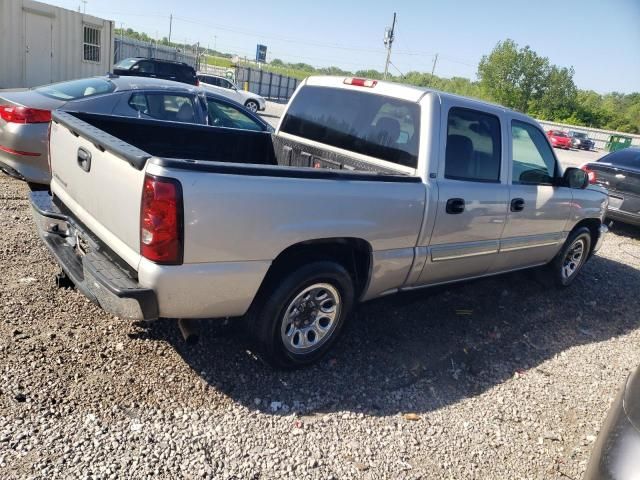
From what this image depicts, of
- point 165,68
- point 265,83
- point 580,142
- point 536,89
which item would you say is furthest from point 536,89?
point 165,68

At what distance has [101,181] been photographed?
303cm

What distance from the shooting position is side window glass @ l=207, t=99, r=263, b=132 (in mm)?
7341

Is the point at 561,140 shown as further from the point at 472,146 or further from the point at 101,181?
the point at 101,181

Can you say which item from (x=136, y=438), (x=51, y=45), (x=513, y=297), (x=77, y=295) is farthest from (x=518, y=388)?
(x=51, y=45)

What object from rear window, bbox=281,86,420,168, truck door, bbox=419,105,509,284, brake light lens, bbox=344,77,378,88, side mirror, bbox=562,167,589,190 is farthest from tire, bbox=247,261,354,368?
side mirror, bbox=562,167,589,190

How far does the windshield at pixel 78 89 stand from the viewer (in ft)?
21.2

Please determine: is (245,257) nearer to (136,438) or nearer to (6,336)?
(136,438)

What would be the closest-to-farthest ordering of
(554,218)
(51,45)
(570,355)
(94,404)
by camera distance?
(94,404) < (570,355) < (554,218) < (51,45)

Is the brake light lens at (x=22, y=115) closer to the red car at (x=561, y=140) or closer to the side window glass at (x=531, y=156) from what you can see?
the side window glass at (x=531, y=156)

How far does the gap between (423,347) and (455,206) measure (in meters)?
1.19

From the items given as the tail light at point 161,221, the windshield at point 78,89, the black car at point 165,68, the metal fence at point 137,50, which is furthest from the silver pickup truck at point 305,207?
the metal fence at point 137,50

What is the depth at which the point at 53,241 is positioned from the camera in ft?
11.5

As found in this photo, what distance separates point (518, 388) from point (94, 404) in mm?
2943

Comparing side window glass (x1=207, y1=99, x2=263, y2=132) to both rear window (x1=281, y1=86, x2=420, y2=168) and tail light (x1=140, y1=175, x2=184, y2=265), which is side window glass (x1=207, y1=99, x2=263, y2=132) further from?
tail light (x1=140, y1=175, x2=184, y2=265)
